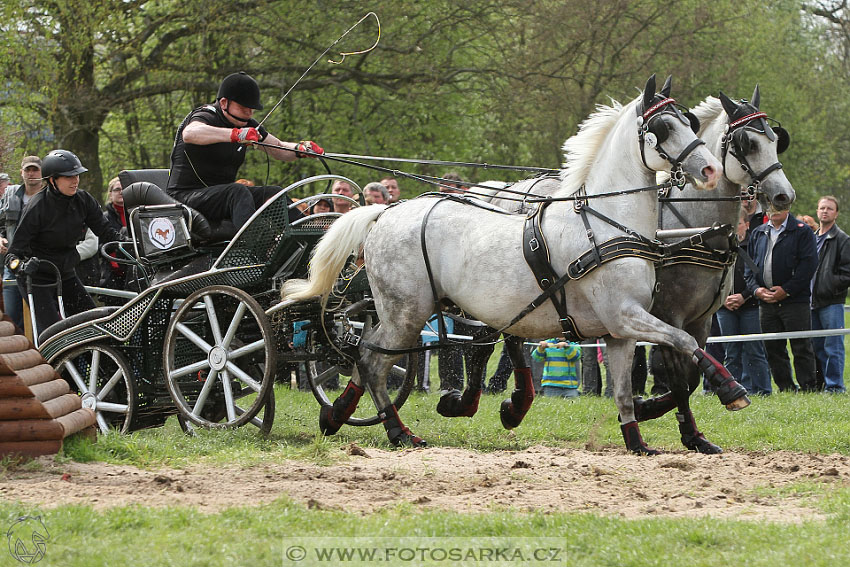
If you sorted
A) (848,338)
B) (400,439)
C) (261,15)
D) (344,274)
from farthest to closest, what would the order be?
(848,338) → (261,15) → (344,274) → (400,439)

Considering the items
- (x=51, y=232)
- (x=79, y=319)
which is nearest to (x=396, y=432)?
(x=79, y=319)

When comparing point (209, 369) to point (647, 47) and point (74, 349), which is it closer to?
point (74, 349)

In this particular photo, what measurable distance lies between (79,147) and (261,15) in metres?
3.60

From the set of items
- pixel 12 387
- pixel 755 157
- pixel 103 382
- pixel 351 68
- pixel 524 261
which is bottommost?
pixel 103 382

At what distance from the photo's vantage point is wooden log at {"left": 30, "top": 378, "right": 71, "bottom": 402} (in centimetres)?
641

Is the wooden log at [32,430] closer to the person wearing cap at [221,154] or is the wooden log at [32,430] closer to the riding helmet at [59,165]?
the person wearing cap at [221,154]

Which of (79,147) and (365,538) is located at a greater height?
(79,147)

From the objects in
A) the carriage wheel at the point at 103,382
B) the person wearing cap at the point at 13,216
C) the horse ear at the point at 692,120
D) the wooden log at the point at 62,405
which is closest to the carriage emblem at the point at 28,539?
the wooden log at the point at 62,405

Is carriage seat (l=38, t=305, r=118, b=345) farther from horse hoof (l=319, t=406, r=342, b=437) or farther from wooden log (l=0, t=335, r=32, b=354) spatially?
horse hoof (l=319, t=406, r=342, b=437)

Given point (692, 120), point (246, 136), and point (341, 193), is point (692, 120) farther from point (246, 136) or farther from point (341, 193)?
point (341, 193)

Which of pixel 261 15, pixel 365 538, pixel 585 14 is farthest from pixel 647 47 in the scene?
pixel 365 538

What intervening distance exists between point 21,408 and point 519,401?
3.48 meters

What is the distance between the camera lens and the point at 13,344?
6.60 meters

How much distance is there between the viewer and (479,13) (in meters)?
17.4
